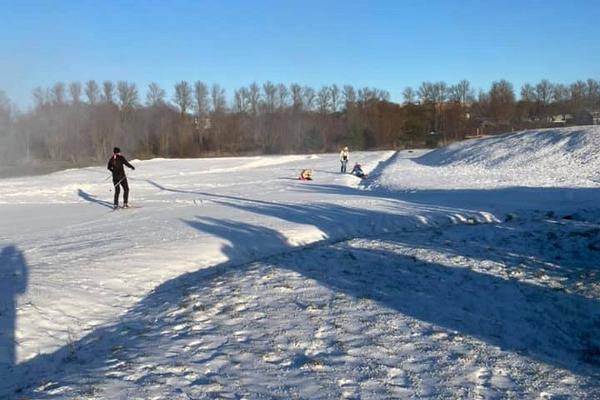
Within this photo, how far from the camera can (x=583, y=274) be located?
866 cm

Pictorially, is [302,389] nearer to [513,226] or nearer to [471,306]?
[471,306]

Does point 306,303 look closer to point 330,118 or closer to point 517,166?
point 517,166

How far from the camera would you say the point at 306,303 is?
737 centimetres

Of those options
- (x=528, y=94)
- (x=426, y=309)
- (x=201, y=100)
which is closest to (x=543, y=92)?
(x=528, y=94)

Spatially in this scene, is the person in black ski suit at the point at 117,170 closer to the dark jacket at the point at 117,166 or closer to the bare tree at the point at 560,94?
the dark jacket at the point at 117,166

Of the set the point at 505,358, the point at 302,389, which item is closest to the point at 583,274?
the point at 505,358

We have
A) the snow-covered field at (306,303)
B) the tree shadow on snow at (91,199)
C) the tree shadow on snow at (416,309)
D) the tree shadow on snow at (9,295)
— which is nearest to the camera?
the snow-covered field at (306,303)

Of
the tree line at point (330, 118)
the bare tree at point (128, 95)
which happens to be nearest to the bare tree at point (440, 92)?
the tree line at point (330, 118)

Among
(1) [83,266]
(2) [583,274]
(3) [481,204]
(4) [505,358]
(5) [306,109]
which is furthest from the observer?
(5) [306,109]

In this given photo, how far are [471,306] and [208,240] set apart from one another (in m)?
6.22

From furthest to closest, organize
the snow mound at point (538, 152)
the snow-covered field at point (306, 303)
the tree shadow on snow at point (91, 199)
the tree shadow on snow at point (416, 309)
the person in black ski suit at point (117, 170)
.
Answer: the snow mound at point (538, 152), the tree shadow on snow at point (91, 199), the person in black ski suit at point (117, 170), the tree shadow on snow at point (416, 309), the snow-covered field at point (306, 303)

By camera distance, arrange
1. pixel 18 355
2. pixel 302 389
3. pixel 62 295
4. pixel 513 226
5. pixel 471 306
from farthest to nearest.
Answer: pixel 513 226, pixel 62 295, pixel 471 306, pixel 18 355, pixel 302 389

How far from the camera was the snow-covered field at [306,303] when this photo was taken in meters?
5.00

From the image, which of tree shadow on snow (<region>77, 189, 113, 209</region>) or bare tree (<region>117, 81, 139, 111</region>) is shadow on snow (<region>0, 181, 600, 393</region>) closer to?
tree shadow on snow (<region>77, 189, 113, 209</region>)
